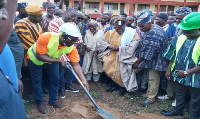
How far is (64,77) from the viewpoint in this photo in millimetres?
4703

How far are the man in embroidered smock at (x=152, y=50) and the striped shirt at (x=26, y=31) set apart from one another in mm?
2061

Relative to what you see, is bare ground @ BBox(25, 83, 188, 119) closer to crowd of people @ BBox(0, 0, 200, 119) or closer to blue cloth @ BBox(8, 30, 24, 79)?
crowd of people @ BBox(0, 0, 200, 119)

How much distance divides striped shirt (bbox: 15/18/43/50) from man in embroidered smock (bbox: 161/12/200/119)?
8.54ft

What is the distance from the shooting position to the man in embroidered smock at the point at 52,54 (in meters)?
3.03

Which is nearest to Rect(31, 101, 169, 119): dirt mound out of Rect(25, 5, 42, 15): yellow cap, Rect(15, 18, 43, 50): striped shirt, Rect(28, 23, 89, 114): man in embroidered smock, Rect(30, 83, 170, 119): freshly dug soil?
Rect(30, 83, 170, 119): freshly dug soil

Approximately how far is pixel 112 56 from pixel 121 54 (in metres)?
0.29

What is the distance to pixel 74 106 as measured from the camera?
396 centimetres

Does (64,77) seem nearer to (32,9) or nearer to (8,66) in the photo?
(32,9)

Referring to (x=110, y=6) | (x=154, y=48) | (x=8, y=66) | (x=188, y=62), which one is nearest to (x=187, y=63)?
(x=188, y=62)

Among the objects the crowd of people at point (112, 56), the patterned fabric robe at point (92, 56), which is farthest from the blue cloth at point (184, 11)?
the patterned fabric robe at point (92, 56)

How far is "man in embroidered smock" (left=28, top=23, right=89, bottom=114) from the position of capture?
3.03 meters

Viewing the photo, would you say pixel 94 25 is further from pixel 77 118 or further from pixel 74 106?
pixel 77 118

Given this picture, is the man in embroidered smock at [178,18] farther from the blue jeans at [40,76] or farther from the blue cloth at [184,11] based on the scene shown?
the blue jeans at [40,76]

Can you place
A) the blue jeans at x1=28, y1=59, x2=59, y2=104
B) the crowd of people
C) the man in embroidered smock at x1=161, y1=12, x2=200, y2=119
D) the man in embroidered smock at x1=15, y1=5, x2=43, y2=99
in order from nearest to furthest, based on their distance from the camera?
the man in embroidered smock at x1=161, y1=12, x2=200, y2=119
the crowd of people
the blue jeans at x1=28, y1=59, x2=59, y2=104
the man in embroidered smock at x1=15, y1=5, x2=43, y2=99
